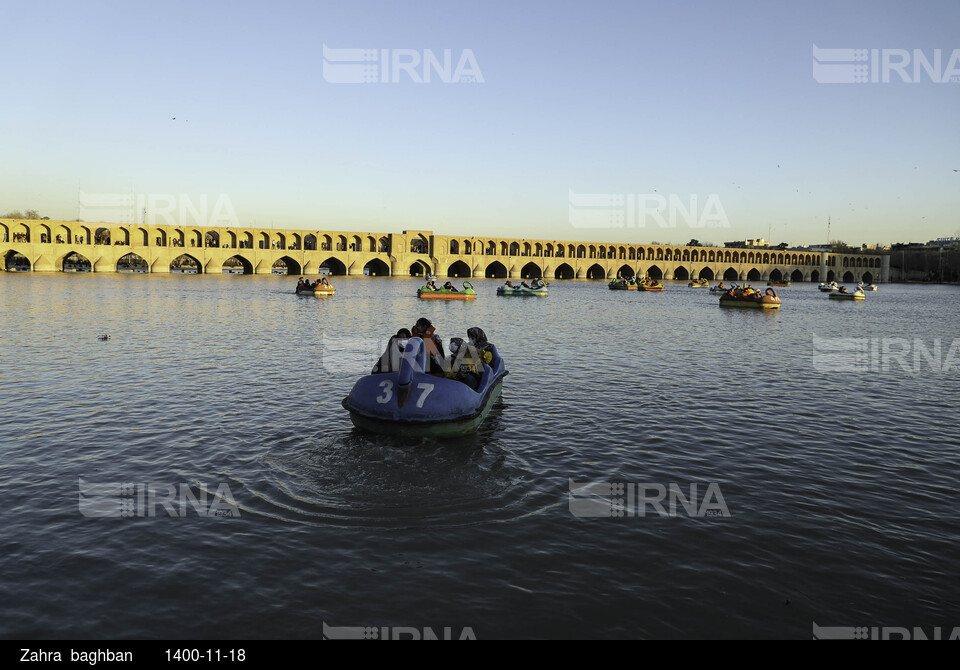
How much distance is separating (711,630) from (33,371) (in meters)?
19.6

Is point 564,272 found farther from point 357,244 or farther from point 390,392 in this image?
point 390,392

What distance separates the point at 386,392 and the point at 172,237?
107 meters

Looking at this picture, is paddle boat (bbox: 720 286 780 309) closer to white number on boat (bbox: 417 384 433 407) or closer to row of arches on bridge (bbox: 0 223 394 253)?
white number on boat (bbox: 417 384 433 407)

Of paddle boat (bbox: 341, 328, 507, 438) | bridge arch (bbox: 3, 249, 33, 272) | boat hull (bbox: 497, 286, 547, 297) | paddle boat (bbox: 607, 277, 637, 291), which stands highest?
bridge arch (bbox: 3, 249, 33, 272)

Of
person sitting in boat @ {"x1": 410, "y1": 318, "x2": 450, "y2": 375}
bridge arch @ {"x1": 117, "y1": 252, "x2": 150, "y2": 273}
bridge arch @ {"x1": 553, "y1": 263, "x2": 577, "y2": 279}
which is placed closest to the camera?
person sitting in boat @ {"x1": 410, "y1": 318, "x2": 450, "y2": 375}

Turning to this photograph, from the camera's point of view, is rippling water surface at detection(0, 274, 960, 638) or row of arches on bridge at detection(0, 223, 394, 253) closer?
rippling water surface at detection(0, 274, 960, 638)

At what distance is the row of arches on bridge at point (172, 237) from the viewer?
314 ft

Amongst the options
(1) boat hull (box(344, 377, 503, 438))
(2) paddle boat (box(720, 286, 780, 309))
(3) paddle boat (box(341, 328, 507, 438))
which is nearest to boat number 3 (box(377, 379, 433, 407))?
(3) paddle boat (box(341, 328, 507, 438))

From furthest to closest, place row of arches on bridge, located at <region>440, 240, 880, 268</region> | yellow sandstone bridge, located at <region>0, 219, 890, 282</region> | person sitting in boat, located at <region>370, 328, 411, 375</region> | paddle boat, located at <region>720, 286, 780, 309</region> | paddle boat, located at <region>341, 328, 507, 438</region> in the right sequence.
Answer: row of arches on bridge, located at <region>440, 240, 880, 268</region> → yellow sandstone bridge, located at <region>0, 219, 890, 282</region> → paddle boat, located at <region>720, 286, 780, 309</region> → person sitting in boat, located at <region>370, 328, 411, 375</region> → paddle boat, located at <region>341, 328, 507, 438</region>

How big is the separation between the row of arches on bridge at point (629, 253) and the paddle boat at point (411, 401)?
119 metres

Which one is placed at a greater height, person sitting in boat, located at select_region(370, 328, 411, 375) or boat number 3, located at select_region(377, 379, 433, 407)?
person sitting in boat, located at select_region(370, 328, 411, 375)

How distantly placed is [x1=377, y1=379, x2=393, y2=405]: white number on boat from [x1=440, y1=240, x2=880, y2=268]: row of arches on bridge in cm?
11876

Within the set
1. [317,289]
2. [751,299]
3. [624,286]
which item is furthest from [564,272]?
[317,289]

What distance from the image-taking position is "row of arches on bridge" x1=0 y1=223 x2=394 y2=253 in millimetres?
95750
